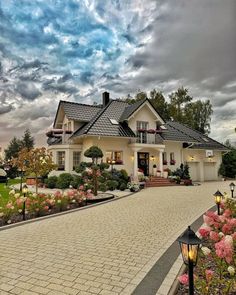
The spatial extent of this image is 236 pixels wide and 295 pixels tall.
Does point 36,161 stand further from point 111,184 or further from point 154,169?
point 154,169

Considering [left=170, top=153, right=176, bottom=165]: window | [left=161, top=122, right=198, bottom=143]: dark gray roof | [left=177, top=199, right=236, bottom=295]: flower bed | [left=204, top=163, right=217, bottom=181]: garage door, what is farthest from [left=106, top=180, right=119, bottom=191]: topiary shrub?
[left=204, top=163, right=217, bottom=181]: garage door

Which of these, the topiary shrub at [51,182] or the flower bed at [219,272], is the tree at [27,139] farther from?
the flower bed at [219,272]

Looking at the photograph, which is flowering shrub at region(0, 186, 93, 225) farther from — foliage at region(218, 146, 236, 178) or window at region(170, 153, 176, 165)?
foliage at region(218, 146, 236, 178)

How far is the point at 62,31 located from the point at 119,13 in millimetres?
3210

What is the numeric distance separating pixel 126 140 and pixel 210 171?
1186 cm

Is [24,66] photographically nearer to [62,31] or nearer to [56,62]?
[56,62]

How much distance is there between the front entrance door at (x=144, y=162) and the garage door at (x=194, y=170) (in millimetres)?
5878

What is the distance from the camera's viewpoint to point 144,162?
23.5 meters

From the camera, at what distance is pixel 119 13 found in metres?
11.5

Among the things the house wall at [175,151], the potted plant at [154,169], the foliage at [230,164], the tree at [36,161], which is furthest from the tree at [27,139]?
the tree at [36,161]

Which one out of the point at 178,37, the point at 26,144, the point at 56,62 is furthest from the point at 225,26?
the point at 26,144

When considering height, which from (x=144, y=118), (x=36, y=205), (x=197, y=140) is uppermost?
(x=144, y=118)

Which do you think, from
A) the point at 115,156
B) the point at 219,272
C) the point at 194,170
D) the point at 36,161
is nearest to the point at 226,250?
the point at 219,272

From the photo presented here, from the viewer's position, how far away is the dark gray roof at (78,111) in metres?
22.4
